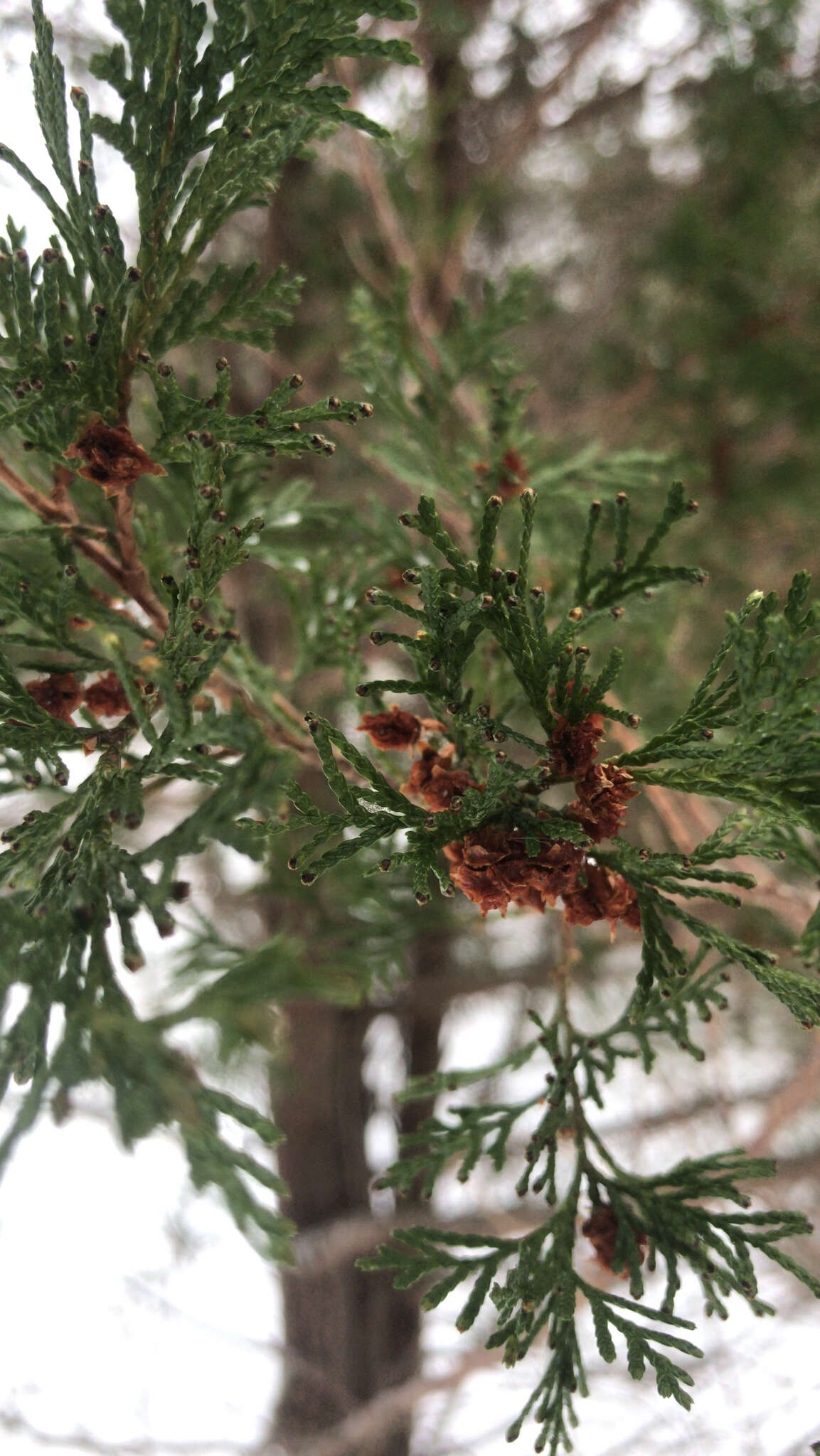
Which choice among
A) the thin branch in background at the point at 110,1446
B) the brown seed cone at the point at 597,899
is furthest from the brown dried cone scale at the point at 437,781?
the thin branch in background at the point at 110,1446

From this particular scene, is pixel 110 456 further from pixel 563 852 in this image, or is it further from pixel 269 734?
Result: pixel 563 852

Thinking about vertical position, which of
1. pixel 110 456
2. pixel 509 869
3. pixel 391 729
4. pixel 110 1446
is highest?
pixel 110 456

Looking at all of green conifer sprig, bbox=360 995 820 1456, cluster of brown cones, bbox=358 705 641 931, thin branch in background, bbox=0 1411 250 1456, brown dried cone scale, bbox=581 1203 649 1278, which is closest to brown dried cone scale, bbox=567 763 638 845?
cluster of brown cones, bbox=358 705 641 931

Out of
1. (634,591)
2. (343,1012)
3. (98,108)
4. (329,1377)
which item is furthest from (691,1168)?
(98,108)

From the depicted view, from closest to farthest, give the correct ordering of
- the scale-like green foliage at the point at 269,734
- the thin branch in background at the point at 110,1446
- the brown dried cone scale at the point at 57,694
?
1. the scale-like green foliage at the point at 269,734
2. the brown dried cone scale at the point at 57,694
3. the thin branch in background at the point at 110,1446

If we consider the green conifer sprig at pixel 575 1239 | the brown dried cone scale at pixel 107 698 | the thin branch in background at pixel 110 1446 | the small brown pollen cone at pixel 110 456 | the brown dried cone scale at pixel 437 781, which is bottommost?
the thin branch in background at pixel 110 1446

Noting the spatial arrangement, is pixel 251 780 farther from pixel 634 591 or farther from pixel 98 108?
pixel 98 108

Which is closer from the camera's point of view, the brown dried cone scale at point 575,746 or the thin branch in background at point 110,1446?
the brown dried cone scale at point 575,746

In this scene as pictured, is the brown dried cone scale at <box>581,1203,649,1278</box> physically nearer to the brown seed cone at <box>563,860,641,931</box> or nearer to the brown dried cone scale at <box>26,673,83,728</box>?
the brown seed cone at <box>563,860,641,931</box>

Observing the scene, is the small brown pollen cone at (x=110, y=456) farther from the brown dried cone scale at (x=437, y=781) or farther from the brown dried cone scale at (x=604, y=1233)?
the brown dried cone scale at (x=604, y=1233)

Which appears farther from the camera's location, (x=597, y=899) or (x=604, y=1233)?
(x=604, y=1233)

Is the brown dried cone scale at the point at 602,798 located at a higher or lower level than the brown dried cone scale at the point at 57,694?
lower

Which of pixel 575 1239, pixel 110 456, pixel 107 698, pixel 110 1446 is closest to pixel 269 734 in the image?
pixel 107 698
